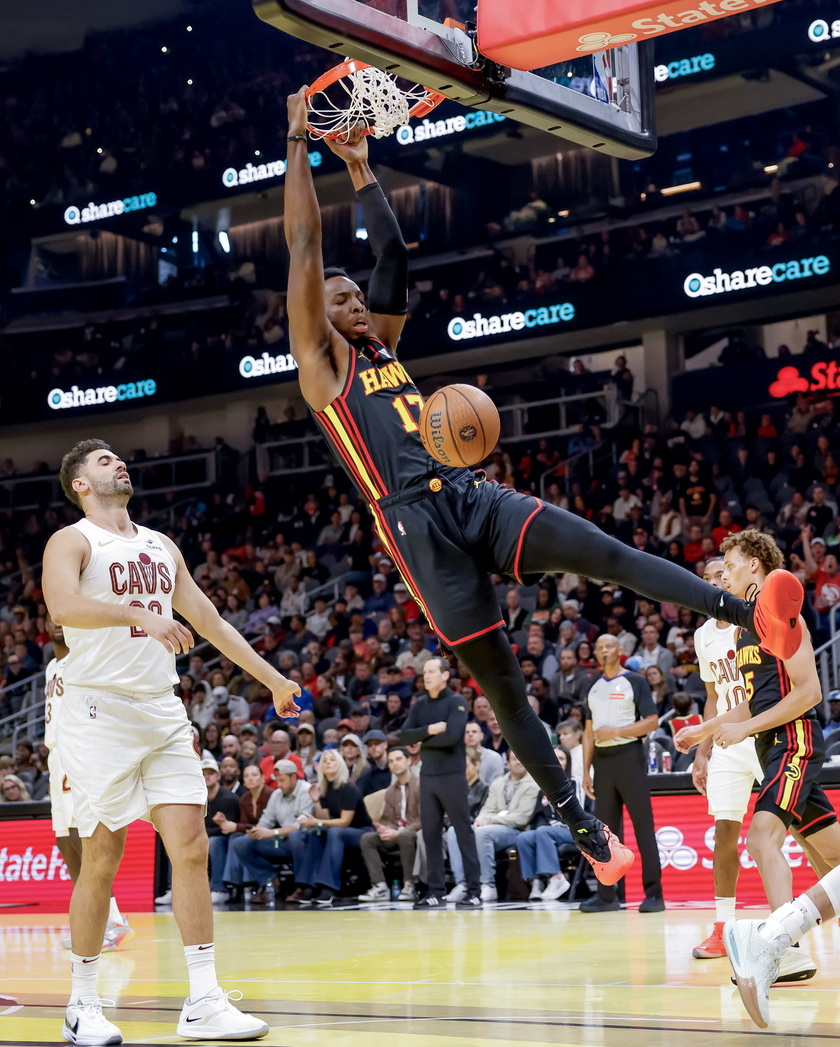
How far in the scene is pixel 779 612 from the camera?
4578mm

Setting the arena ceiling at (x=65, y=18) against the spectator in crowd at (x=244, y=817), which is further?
the arena ceiling at (x=65, y=18)

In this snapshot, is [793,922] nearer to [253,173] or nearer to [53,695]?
[53,695]

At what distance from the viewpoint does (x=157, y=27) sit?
2814 centimetres

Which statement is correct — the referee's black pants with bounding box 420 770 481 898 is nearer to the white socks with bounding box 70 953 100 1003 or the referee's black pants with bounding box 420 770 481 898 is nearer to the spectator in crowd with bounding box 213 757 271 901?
the spectator in crowd with bounding box 213 757 271 901

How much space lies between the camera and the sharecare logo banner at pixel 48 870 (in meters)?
13.9

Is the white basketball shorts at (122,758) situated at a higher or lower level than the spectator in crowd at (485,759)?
higher

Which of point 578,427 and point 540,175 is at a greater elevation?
point 540,175

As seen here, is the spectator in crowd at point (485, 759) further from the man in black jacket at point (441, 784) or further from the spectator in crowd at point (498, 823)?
the man in black jacket at point (441, 784)

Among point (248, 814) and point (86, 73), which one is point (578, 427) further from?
point (86, 73)

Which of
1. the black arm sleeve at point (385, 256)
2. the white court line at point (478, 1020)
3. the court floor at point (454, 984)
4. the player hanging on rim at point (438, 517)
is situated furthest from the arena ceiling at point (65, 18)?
the white court line at point (478, 1020)

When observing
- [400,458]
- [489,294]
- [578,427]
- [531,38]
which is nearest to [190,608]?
[400,458]

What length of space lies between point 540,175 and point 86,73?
11554 mm

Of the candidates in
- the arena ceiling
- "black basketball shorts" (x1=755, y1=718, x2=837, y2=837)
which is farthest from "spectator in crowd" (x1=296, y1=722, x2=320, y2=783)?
the arena ceiling

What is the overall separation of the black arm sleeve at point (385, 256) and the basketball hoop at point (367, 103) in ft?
1.34
